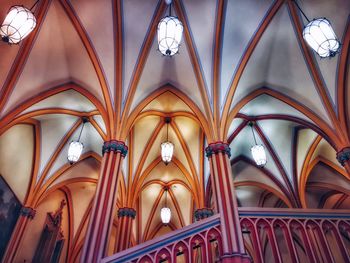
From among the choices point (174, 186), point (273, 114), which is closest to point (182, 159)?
point (174, 186)

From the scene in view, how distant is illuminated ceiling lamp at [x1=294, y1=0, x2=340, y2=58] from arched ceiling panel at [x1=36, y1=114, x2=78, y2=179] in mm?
Result: 9417

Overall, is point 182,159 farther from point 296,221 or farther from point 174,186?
point 296,221

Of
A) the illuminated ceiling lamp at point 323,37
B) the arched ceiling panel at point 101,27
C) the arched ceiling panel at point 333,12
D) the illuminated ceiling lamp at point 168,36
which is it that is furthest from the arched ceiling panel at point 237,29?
the arched ceiling panel at point 101,27

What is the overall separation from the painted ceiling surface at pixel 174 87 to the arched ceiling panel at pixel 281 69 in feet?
0.12

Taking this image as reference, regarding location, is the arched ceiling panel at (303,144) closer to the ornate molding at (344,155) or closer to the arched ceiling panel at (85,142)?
the ornate molding at (344,155)

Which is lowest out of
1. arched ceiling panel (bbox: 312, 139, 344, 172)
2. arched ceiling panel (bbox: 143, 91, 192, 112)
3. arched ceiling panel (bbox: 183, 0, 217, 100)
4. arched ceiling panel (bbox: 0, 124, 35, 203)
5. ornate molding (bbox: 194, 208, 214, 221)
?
ornate molding (bbox: 194, 208, 214, 221)

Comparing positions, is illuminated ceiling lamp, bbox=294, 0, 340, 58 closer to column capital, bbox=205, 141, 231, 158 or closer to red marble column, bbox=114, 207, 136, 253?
column capital, bbox=205, 141, 231, 158

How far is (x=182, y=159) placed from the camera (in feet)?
45.3

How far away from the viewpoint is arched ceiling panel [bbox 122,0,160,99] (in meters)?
9.32

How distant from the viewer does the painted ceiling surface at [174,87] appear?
923 cm

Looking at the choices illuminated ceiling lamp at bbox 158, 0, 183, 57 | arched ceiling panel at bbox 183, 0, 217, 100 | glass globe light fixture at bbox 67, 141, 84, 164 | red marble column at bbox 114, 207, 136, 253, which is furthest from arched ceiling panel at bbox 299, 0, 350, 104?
red marble column at bbox 114, 207, 136, 253

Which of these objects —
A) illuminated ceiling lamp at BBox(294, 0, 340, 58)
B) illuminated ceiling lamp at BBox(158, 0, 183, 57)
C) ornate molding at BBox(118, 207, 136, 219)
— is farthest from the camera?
ornate molding at BBox(118, 207, 136, 219)

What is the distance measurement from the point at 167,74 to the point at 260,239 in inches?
266

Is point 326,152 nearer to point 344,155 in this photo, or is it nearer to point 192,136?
point 344,155
